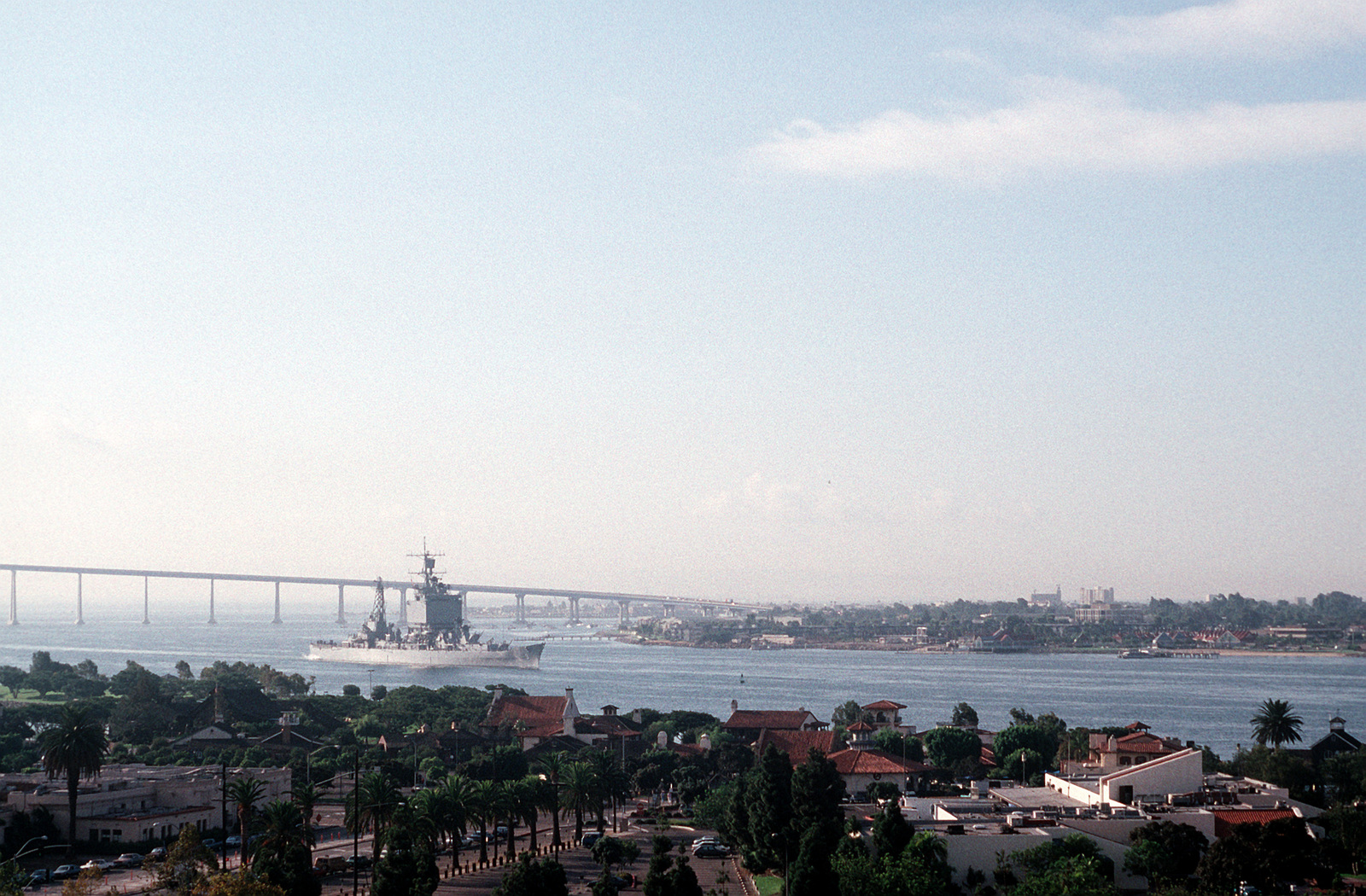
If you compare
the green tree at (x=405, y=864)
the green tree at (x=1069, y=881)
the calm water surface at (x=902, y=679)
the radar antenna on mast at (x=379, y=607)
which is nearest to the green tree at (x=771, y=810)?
the green tree at (x=1069, y=881)

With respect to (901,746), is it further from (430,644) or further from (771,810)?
(430,644)

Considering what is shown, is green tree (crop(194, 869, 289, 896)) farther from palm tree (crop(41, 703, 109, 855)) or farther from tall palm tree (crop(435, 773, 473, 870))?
palm tree (crop(41, 703, 109, 855))

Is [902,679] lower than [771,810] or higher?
lower

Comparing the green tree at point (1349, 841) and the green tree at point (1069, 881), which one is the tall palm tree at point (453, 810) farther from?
the green tree at point (1349, 841)

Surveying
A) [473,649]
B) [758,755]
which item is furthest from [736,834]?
[473,649]

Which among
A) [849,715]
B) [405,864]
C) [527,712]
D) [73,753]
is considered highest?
[73,753]

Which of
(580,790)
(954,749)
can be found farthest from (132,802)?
(954,749)
